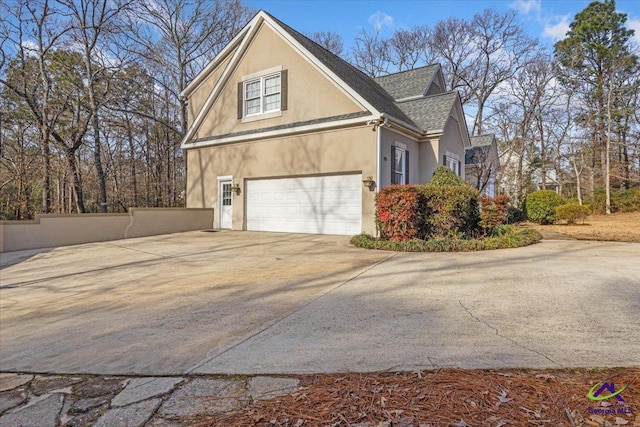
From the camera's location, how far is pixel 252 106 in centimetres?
1341

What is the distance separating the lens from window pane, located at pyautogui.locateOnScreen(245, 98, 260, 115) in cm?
1324

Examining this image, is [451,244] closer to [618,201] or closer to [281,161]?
[281,161]

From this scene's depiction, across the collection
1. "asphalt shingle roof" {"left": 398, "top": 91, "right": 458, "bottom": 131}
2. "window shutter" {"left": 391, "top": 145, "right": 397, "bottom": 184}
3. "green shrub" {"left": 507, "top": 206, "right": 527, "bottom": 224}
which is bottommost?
"green shrub" {"left": 507, "top": 206, "right": 527, "bottom": 224}

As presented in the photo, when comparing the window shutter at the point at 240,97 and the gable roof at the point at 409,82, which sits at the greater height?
the gable roof at the point at 409,82

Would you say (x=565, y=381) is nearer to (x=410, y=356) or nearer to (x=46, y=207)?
(x=410, y=356)

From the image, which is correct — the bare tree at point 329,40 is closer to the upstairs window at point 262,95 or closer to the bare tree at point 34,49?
the upstairs window at point 262,95

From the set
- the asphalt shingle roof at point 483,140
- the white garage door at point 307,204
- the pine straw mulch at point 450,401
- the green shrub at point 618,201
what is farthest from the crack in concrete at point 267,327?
the green shrub at point 618,201

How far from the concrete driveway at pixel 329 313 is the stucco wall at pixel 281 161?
421cm

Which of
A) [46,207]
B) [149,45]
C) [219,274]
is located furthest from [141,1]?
[219,274]

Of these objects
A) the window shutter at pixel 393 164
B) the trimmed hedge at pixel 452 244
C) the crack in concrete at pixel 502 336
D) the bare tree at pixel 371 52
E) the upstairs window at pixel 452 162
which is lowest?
the crack in concrete at pixel 502 336

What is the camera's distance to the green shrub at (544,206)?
1317cm

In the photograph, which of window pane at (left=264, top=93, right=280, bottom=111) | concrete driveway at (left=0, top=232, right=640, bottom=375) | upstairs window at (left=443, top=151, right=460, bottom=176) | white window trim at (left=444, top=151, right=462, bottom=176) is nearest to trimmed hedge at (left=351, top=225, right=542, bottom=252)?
concrete driveway at (left=0, top=232, right=640, bottom=375)

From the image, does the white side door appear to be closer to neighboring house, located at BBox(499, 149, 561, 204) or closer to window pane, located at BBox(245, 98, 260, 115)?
window pane, located at BBox(245, 98, 260, 115)

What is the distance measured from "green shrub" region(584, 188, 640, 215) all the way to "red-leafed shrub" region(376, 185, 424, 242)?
16280 mm
